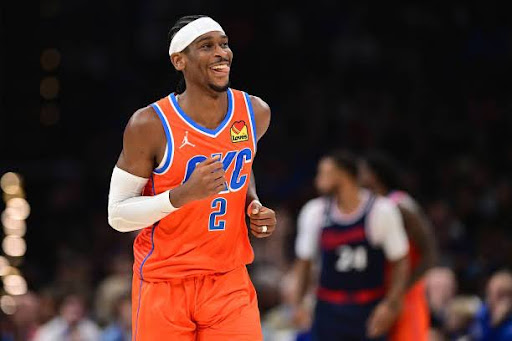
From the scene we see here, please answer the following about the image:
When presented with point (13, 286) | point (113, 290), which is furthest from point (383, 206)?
point (13, 286)

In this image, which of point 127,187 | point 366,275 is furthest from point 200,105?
point 366,275

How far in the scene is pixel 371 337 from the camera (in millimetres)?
6672

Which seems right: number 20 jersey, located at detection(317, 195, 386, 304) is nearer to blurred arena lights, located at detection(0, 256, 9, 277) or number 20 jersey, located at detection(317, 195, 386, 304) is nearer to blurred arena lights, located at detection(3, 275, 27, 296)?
blurred arena lights, located at detection(3, 275, 27, 296)

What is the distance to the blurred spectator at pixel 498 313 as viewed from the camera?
7094mm

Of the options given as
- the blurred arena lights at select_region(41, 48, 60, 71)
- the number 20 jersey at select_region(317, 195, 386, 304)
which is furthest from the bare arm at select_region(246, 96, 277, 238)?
the blurred arena lights at select_region(41, 48, 60, 71)

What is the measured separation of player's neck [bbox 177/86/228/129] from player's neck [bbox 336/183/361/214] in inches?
90.8

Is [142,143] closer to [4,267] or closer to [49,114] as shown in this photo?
[4,267]

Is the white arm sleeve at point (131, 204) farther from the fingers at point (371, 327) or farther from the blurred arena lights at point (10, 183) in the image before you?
the blurred arena lights at point (10, 183)

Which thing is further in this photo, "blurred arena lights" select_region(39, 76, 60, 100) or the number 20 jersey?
"blurred arena lights" select_region(39, 76, 60, 100)

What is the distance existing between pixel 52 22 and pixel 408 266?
19.1 feet

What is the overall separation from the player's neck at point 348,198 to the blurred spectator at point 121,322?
2.44 metres

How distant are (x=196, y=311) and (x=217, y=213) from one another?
43cm

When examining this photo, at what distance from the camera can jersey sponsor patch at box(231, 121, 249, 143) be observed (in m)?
4.63

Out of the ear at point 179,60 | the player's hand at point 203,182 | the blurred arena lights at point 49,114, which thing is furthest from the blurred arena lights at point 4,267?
the player's hand at point 203,182
